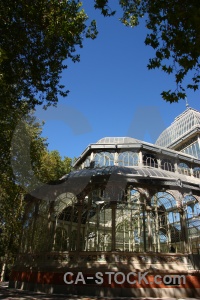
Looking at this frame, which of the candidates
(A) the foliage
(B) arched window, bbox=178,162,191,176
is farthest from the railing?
(B) arched window, bbox=178,162,191,176

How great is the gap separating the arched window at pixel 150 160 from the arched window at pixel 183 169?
363cm

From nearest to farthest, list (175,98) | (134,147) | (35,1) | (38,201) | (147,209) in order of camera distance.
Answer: (175,98)
(35,1)
(147,209)
(38,201)
(134,147)

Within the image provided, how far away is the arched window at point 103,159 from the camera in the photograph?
81.6 ft

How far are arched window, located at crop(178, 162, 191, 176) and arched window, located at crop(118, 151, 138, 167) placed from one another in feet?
19.2

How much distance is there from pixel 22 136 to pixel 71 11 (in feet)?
41.9

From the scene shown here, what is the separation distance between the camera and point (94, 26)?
41.7 feet

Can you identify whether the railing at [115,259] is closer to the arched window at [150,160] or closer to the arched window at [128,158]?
the arched window at [128,158]

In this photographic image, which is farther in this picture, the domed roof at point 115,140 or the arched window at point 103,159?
the domed roof at point 115,140

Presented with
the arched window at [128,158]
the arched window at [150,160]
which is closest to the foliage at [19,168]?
the arched window at [128,158]

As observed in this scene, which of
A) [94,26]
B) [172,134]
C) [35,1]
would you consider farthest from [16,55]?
[172,134]

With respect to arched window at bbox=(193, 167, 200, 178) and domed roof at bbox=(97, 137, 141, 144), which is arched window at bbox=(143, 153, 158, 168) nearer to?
domed roof at bbox=(97, 137, 141, 144)

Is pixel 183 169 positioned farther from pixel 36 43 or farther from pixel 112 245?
pixel 36 43

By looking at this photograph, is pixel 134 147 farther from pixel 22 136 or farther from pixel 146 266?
pixel 146 266

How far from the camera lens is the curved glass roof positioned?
38.1 meters
